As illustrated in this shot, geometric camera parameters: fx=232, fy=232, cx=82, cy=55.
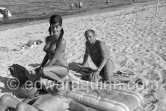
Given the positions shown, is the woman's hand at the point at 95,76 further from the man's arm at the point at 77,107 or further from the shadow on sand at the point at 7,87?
the shadow on sand at the point at 7,87

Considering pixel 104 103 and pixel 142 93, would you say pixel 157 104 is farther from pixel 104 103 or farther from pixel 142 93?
pixel 104 103

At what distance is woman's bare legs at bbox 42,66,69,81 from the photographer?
152 inches

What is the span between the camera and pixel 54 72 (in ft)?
13.0

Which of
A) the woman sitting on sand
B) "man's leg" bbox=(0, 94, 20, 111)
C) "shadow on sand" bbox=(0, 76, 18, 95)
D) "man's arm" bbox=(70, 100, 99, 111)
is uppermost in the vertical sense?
the woman sitting on sand

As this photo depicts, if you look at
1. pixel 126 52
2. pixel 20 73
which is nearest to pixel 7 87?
pixel 20 73

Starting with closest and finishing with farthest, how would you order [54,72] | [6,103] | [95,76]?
[6,103], [54,72], [95,76]

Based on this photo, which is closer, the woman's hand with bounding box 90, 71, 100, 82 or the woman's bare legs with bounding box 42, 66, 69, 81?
the woman's bare legs with bounding box 42, 66, 69, 81

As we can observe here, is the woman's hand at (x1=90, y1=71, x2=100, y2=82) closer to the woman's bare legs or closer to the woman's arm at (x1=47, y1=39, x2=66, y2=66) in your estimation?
the woman's bare legs

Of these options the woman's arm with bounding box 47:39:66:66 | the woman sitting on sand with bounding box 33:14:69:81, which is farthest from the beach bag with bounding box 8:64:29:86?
the woman's arm with bounding box 47:39:66:66

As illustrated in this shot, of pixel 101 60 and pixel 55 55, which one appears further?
pixel 101 60

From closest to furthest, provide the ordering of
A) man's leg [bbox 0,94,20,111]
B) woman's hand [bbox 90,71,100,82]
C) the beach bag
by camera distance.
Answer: man's leg [bbox 0,94,20,111] < woman's hand [bbox 90,71,100,82] < the beach bag

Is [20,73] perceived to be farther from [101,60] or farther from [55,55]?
[101,60]

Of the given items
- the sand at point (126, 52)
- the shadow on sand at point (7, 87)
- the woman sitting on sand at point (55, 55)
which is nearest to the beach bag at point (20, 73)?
the shadow on sand at point (7, 87)

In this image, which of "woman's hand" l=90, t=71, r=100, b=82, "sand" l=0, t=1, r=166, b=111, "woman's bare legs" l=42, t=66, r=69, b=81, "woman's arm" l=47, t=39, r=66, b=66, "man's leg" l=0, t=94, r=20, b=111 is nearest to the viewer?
"man's leg" l=0, t=94, r=20, b=111
